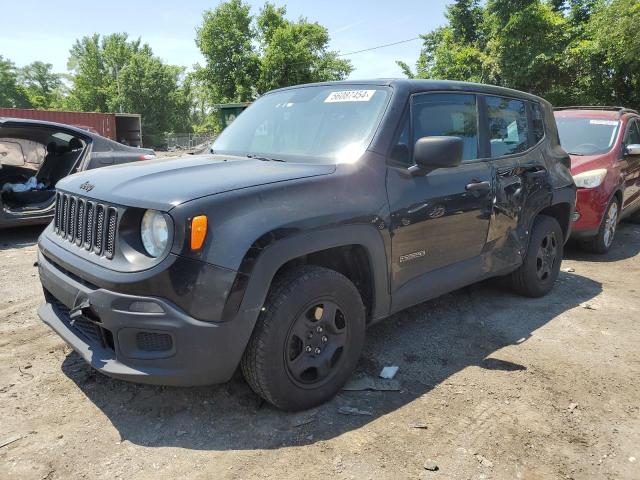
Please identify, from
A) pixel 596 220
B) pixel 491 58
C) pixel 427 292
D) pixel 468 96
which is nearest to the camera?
pixel 427 292

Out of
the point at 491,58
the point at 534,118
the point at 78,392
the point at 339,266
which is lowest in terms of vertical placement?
the point at 78,392

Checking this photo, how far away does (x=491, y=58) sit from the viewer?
64.3ft

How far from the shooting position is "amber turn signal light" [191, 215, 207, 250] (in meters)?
2.21

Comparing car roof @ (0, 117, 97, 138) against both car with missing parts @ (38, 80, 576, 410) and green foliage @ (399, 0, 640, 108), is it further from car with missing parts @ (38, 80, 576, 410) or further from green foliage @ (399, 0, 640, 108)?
green foliage @ (399, 0, 640, 108)

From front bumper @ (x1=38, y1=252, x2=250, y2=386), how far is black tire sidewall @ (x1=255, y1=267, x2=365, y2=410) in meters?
0.18

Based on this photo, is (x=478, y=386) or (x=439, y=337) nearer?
(x=478, y=386)

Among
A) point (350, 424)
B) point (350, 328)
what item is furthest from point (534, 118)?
point (350, 424)

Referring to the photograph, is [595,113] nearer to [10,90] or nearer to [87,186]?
[87,186]

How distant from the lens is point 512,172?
3965mm

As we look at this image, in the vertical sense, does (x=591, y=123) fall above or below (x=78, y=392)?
above

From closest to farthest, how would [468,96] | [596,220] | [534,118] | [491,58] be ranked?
[468,96] → [534,118] → [596,220] → [491,58]

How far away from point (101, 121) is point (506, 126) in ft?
83.1

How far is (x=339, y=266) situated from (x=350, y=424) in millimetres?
875

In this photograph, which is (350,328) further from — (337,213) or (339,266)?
(337,213)
